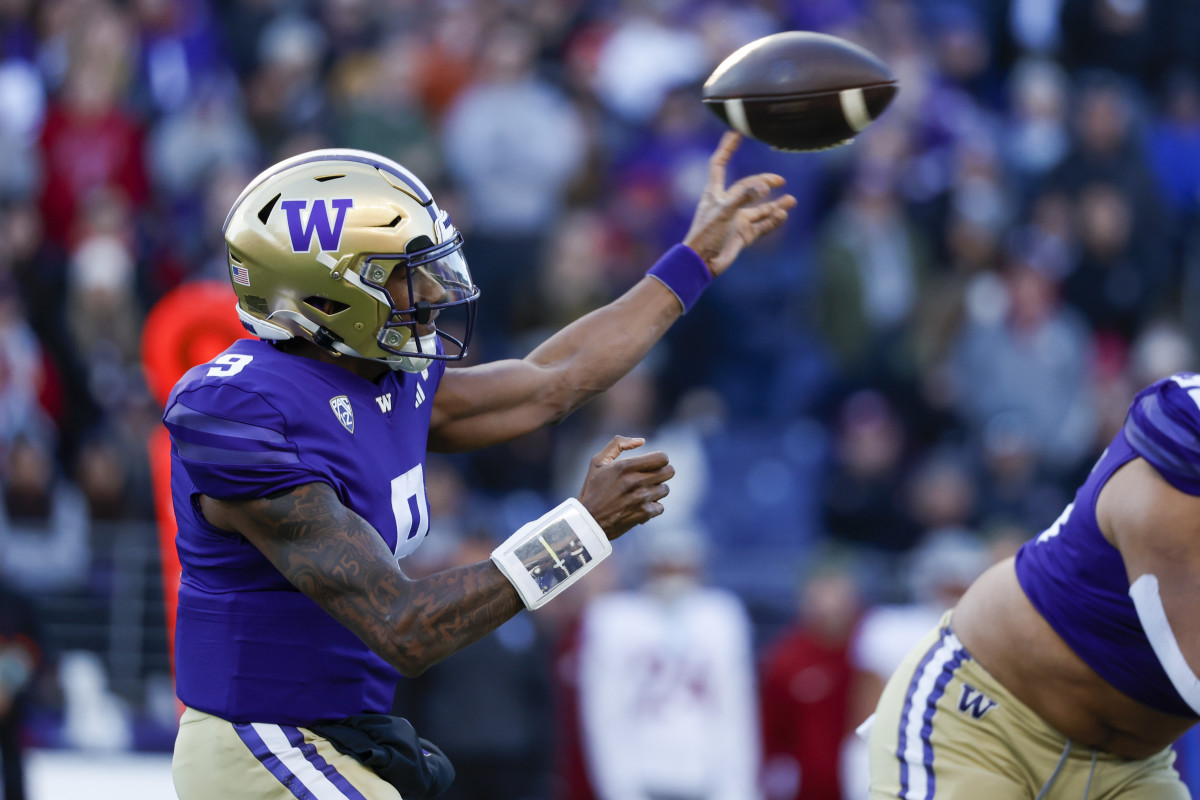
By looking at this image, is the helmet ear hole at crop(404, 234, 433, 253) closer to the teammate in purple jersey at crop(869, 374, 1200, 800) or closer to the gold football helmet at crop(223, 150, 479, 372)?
the gold football helmet at crop(223, 150, 479, 372)

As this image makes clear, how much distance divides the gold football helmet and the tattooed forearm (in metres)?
0.42

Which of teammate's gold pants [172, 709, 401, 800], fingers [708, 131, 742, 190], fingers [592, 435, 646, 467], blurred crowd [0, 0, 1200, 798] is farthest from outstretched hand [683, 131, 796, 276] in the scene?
blurred crowd [0, 0, 1200, 798]

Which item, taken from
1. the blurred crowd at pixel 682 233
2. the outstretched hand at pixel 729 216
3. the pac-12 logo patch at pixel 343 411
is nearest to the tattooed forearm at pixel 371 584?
the pac-12 logo patch at pixel 343 411

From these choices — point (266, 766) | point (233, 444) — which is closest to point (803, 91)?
point (233, 444)

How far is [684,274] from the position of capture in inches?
156

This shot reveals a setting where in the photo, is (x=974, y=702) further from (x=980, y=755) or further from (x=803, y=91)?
(x=803, y=91)

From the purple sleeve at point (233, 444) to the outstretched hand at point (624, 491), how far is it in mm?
546

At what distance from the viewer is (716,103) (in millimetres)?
3910

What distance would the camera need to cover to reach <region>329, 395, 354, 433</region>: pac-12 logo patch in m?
3.16

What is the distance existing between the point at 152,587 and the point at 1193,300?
582 centimetres

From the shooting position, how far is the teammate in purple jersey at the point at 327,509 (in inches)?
116

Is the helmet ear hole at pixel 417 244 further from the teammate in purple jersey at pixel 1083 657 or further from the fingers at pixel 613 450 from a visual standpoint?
the teammate in purple jersey at pixel 1083 657

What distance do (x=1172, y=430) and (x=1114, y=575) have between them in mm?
358

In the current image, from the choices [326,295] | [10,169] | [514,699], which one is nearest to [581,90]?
[10,169]
